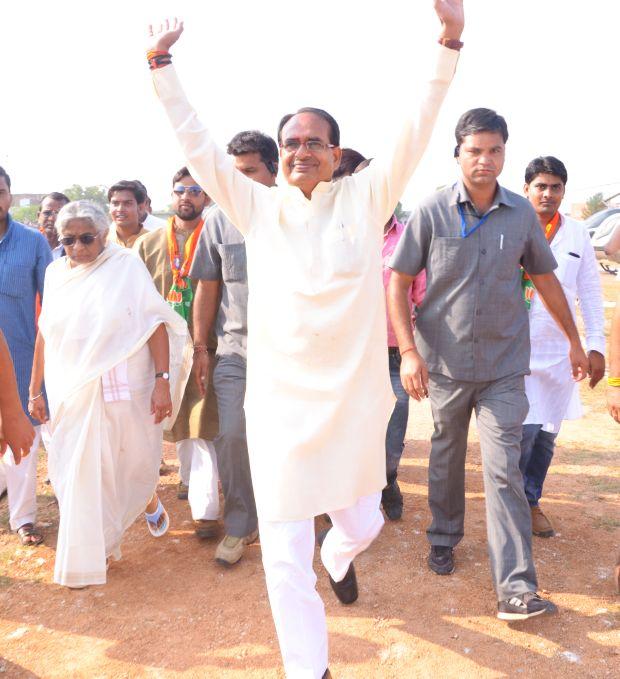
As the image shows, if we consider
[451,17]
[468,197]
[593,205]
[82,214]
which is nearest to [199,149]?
[451,17]

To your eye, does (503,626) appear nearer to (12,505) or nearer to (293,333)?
(293,333)

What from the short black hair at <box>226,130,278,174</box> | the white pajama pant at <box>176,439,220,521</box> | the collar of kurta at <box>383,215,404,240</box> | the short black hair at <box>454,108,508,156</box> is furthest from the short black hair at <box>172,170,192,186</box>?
the short black hair at <box>454,108,508,156</box>

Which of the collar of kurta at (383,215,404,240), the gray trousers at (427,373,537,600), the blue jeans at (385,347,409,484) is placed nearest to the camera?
the gray trousers at (427,373,537,600)

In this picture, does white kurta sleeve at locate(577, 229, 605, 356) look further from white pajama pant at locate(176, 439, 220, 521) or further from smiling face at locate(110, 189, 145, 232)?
smiling face at locate(110, 189, 145, 232)

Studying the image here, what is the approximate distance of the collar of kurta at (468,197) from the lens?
3.81 meters

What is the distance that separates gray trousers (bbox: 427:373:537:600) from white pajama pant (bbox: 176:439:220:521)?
137cm

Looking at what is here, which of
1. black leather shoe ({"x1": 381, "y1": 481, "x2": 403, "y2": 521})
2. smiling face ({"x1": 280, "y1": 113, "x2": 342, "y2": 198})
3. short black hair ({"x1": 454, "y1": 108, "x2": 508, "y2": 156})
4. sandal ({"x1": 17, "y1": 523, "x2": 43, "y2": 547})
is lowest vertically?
sandal ({"x1": 17, "y1": 523, "x2": 43, "y2": 547})

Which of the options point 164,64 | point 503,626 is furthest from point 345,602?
point 164,64

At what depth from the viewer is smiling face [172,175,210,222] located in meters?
5.17

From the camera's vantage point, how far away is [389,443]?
5141mm

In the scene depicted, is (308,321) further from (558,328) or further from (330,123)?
(558,328)

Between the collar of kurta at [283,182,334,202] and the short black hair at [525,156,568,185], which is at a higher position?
the short black hair at [525,156,568,185]

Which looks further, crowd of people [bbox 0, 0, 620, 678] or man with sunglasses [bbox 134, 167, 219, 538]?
man with sunglasses [bbox 134, 167, 219, 538]

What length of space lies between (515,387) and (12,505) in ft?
10.6
